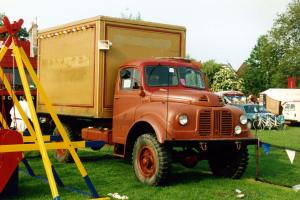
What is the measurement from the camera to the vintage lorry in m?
9.57

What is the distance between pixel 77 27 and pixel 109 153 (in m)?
4.03

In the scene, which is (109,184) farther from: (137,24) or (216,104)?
(137,24)

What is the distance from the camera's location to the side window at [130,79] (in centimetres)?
1080

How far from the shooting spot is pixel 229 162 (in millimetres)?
10789

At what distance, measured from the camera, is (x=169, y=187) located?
31.1ft

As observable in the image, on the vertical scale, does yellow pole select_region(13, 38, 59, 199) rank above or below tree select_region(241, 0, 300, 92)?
below

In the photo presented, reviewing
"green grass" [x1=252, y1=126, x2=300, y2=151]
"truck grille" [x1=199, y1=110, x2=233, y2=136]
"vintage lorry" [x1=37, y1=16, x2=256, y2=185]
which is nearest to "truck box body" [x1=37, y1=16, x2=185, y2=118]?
"vintage lorry" [x1=37, y1=16, x2=256, y2=185]

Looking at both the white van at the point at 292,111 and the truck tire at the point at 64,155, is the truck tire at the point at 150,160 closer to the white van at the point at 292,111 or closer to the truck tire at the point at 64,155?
the truck tire at the point at 64,155

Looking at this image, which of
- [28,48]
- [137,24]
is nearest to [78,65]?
[137,24]

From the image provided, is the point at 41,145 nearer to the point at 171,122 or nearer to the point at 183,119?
the point at 171,122

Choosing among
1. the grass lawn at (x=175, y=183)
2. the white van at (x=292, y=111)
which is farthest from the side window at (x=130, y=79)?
the white van at (x=292, y=111)

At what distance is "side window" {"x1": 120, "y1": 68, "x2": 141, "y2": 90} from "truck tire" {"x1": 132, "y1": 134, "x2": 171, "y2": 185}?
54.1 inches

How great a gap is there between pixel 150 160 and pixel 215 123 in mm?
1404

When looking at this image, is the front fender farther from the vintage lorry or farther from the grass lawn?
the grass lawn
